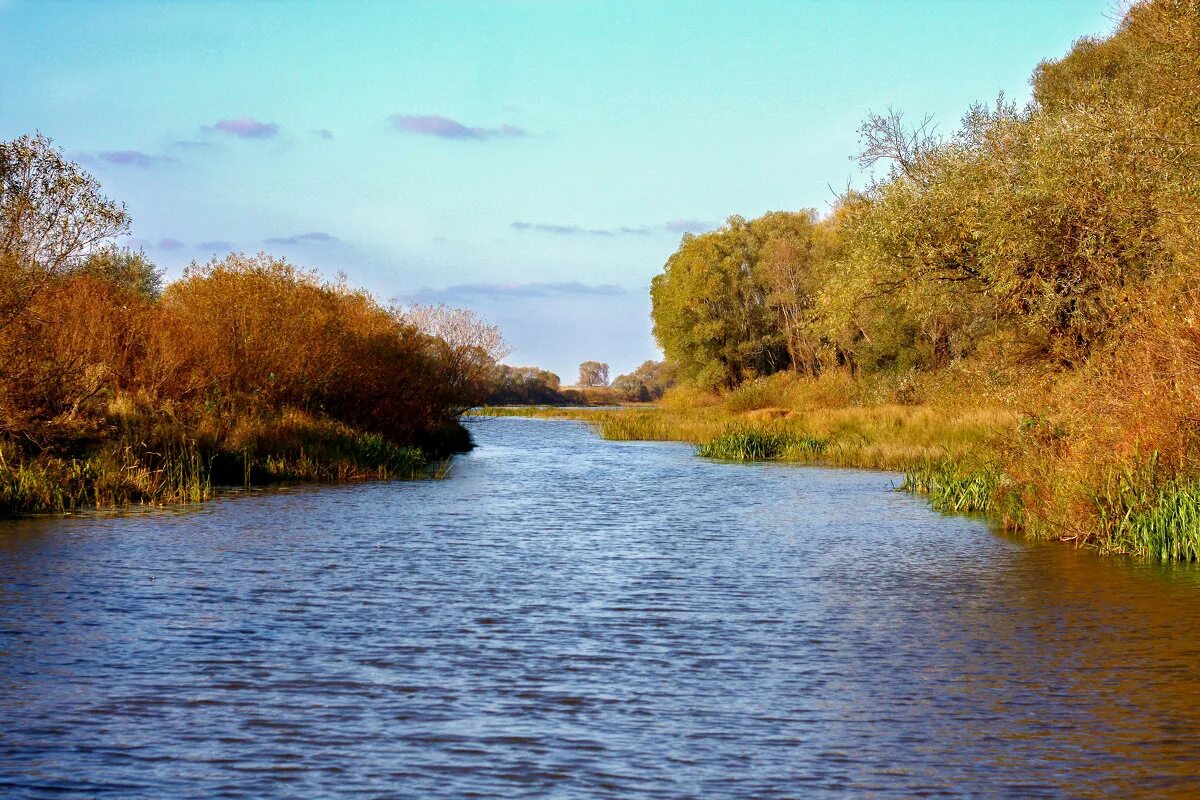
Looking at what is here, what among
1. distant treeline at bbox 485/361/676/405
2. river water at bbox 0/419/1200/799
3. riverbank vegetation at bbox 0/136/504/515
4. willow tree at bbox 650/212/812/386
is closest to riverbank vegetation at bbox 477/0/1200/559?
river water at bbox 0/419/1200/799

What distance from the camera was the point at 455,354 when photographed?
159 ft

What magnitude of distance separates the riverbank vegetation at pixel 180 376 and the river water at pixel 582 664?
9.38 feet

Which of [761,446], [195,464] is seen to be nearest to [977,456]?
[761,446]

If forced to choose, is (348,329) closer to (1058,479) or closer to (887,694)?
(1058,479)

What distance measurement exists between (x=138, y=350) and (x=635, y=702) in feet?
81.2

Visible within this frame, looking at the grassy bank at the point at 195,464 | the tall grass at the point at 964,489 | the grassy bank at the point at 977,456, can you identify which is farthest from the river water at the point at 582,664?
the tall grass at the point at 964,489

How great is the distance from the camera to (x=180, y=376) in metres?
30.0

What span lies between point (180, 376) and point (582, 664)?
22.3 metres

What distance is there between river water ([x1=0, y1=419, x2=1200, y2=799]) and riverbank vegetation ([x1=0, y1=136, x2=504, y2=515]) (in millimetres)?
2859

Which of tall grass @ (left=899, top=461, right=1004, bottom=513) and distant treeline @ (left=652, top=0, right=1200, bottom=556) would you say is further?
tall grass @ (left=899, top=461, right=1004, bottom=513)

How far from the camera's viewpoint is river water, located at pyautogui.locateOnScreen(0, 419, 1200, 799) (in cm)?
773

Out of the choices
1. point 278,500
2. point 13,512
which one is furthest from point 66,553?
point 278,500

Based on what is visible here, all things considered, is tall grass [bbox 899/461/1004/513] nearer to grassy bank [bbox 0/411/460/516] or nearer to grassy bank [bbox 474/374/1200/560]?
grassy bank [bbox 474/374/1200/560]

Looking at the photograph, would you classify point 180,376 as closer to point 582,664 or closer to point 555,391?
point 582,664
